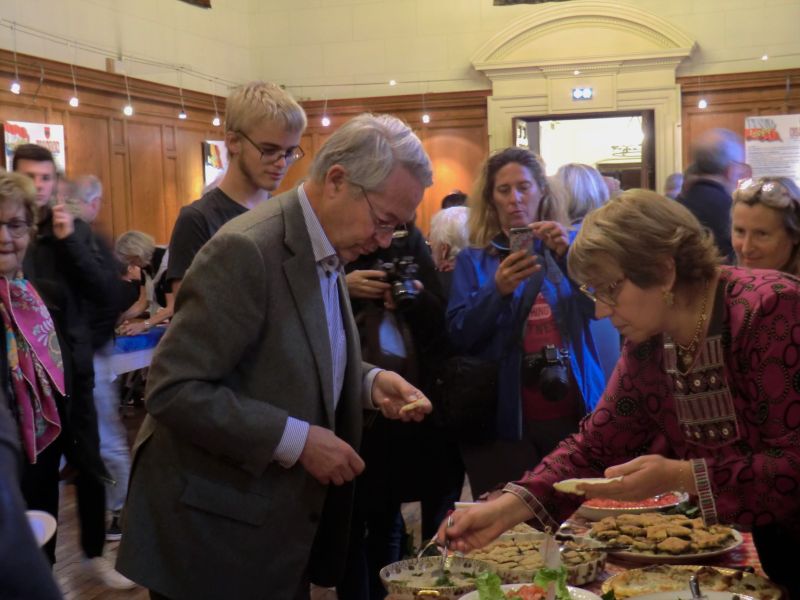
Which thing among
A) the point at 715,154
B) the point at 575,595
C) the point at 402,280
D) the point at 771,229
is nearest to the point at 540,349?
the point at 402,280

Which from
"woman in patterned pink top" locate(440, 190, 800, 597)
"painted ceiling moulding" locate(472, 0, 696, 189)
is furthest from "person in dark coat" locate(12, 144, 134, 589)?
"painted ceiling moulding" locate(472, 0, 696, 189)

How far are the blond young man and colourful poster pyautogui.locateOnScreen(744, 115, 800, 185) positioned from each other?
839 cm

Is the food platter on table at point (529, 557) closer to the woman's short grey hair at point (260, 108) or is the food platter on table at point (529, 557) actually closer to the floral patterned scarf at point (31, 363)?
the woman's short grey hair at point (260, 108)

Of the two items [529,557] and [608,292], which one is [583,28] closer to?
[608,292]

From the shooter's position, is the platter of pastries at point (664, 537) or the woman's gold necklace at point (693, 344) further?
the platter of pastries at point (664, 537)

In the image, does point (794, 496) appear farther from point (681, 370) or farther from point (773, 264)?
point (773, 264)

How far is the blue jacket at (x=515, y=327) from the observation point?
294 cm

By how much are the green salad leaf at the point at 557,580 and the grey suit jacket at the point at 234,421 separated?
1.49 feet

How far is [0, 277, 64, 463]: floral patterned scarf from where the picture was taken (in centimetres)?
294

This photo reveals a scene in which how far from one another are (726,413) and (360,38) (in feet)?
35.1

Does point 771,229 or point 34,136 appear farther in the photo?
point 34,136

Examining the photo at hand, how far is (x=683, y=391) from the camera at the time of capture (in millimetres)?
1917

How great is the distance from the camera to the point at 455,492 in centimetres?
331

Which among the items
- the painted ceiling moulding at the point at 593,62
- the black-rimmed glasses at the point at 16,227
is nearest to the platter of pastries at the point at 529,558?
the black-rimmed glasses at the point at 16,227
